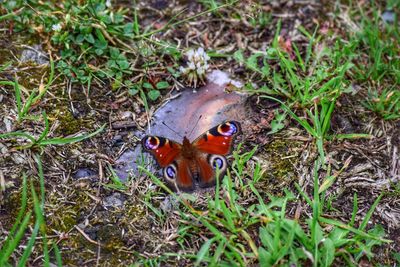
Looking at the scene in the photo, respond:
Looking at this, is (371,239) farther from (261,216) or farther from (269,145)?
(269,145)

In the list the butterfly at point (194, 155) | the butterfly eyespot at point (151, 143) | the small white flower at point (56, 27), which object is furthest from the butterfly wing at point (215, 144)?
the small white flower at point (56, 27)

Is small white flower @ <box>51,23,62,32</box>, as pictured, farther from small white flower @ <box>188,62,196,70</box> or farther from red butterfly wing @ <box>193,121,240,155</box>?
red butterfly wing @ <box>193,121,240,155</box>

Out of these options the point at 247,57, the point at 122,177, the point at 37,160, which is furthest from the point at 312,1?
the point at 37,160

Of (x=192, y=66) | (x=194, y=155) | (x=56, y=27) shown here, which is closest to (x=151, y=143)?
(x=194, y=155)

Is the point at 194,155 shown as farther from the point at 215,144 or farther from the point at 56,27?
the point at 56,27

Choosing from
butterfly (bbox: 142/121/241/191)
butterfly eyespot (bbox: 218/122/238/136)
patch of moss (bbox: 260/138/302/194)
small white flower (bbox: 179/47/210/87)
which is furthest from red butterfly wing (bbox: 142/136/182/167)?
small white flower (bbox: 179/47/210/87)

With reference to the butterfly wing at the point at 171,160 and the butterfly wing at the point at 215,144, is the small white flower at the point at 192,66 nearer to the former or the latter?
the butterfly wing at the point at 215,144
